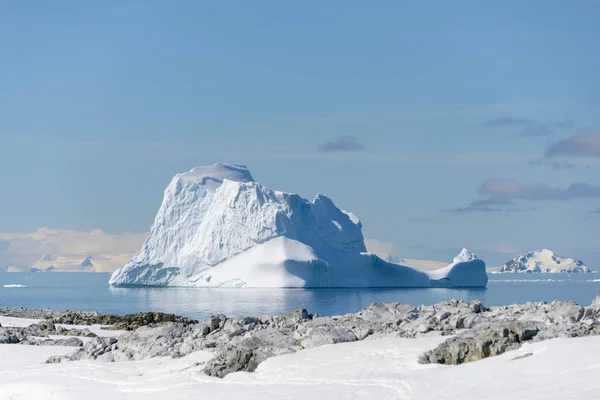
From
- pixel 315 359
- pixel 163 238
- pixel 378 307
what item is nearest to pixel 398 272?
pixel 163 238

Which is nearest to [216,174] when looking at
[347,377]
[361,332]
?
[361,332]

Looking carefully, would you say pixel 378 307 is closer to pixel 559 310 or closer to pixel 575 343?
pixel 559 310

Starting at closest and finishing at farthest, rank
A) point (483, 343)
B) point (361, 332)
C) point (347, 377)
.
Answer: point (347, 377)
point (483, 343)
point (361, 332)

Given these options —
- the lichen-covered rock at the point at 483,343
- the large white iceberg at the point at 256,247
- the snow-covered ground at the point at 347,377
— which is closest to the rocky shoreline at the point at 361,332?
the lichen-covered rock at the point at 483,343

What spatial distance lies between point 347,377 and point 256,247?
57.3 meters

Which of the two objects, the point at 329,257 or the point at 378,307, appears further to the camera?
the point at 329,257

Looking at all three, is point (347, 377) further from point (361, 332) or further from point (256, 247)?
point (256, 247)

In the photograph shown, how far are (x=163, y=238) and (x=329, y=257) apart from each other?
13.7 metres

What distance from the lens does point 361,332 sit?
1373 centimetres

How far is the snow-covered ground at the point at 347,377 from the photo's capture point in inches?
390

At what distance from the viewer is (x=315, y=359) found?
12.2 metres

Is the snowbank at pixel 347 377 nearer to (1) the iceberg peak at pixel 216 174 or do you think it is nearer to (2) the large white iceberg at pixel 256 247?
(2) the large white iceberg at pixel 256 247

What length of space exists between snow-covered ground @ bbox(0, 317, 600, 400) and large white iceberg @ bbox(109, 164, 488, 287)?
174ft

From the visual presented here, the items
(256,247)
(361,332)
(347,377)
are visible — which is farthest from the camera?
(256,247)
